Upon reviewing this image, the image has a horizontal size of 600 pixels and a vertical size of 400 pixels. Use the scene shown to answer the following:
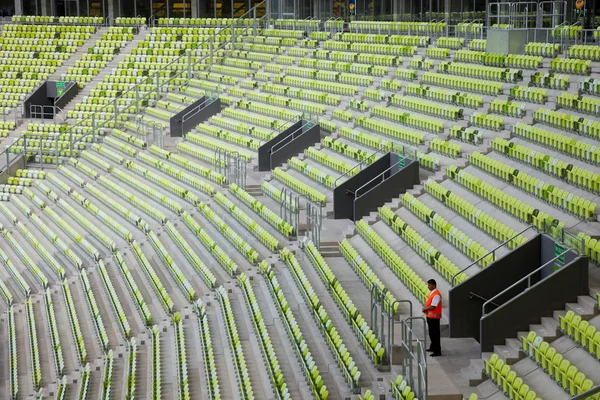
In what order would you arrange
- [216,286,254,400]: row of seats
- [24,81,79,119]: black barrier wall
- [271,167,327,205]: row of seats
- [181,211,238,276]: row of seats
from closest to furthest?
[216,286,254,400]: row of seats < [181,211,238,276]: row of seats < [271,167,327,205]: row of seats < [24,81,79,119]: black barrier wall

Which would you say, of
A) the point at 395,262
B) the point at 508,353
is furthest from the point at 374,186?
the point at 508,353

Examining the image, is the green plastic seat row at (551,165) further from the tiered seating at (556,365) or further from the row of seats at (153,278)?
the row of seats at (153,278)

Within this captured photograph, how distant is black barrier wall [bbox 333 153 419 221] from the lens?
16.0m

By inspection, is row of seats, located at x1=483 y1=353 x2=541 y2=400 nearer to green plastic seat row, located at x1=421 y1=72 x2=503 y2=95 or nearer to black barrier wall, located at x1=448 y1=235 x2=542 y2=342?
black barrier wall, located at x1=448 y1=235 x2=542 y2=342

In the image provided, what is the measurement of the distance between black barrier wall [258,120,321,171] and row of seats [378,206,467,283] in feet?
17.1

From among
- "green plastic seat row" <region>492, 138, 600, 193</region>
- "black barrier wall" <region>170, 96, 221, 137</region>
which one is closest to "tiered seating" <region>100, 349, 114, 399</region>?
"green plastic seat row" <region>492, 138, 600, 193</region>

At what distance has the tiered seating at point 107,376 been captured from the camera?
13137 mm

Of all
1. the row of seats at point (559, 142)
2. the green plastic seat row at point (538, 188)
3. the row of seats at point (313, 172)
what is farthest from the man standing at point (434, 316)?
the row of seats at point (313, 172)

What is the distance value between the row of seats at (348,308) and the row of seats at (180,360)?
207 cm

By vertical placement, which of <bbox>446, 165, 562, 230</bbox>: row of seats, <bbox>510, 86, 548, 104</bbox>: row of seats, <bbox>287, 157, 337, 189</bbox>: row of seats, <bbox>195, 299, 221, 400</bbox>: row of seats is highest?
<bbox>510, 86, 548, 104</bbox>: row of seats

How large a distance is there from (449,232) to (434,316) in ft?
9.24

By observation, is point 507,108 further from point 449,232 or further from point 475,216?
point 449,232

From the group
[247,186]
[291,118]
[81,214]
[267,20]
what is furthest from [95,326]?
[267,20]

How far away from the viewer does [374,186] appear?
16750mm
